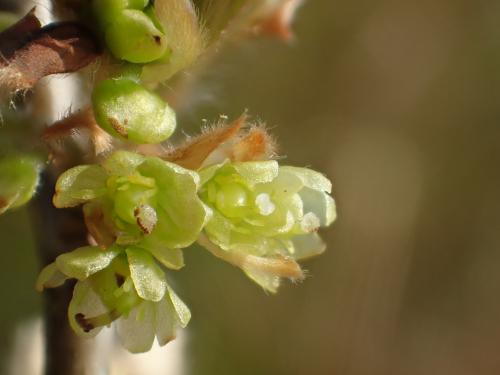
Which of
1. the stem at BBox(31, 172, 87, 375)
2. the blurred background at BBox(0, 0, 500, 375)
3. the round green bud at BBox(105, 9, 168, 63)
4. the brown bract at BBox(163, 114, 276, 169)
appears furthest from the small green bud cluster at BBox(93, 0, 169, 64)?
the blurred background at BBox(0, 0, 500, 375)

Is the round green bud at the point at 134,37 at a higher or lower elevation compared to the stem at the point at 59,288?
higher

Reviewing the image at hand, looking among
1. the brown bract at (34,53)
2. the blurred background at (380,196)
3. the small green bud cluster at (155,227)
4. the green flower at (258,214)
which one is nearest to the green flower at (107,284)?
the small green bud cluster at (155,227)

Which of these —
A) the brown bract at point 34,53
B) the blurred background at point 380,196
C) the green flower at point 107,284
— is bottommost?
the blurred background at point 380,196

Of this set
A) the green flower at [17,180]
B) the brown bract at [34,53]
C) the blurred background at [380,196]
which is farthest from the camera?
the blurred background at [380,196]

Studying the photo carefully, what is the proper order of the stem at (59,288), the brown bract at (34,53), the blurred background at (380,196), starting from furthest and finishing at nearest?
the blurred background at (380,196) < the stem at (59,288) < the brown bract at (34,53)

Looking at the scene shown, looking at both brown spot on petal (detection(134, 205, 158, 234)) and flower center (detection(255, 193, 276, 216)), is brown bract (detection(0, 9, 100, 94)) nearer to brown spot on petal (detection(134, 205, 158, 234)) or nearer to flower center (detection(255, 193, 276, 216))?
brown spot on petal (detection(134, 205, 158, 234))

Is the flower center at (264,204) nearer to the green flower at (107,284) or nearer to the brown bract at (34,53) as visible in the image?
the green flower at (107,284)

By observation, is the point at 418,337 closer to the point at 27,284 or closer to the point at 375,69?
the point at 375,69
